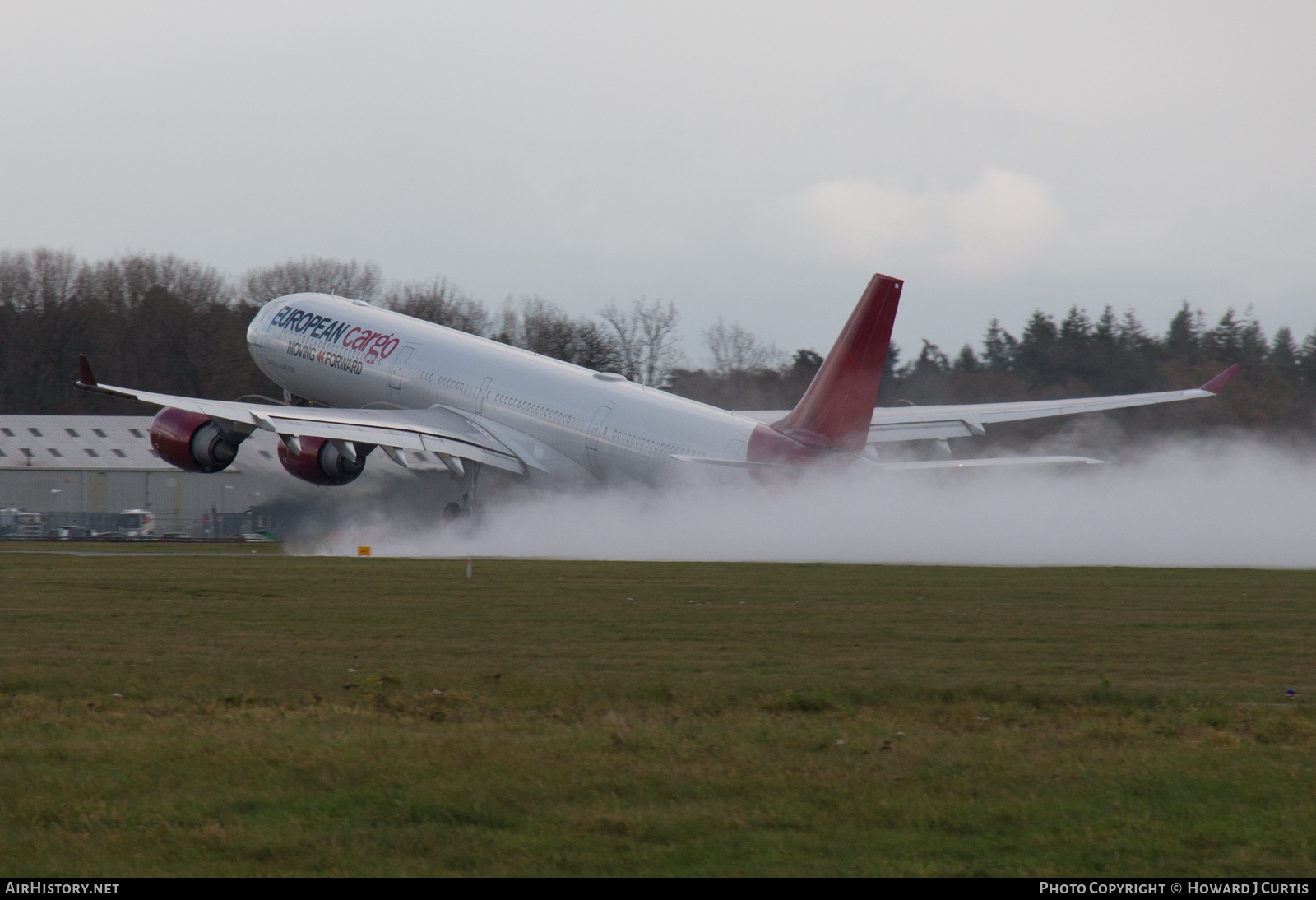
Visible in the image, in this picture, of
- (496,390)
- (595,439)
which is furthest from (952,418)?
(496,390)

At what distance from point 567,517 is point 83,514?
1133 inches

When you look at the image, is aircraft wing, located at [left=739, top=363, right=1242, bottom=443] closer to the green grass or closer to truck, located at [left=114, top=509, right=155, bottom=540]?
the green grass

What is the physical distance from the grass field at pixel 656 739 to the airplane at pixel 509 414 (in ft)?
46.7

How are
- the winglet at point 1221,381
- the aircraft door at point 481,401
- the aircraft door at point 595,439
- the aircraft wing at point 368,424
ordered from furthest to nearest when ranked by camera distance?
1. the aircraft door at point 481,401
2. the aircraft door at point 595,439
3. the aircraft wing at point 368,424
4. the winglet at point 1221,381

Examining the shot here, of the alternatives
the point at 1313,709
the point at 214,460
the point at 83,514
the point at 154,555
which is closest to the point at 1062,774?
the point at 1313,709

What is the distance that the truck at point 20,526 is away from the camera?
56.7m

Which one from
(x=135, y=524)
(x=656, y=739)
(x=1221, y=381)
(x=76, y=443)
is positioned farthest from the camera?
(x=76, y=443)

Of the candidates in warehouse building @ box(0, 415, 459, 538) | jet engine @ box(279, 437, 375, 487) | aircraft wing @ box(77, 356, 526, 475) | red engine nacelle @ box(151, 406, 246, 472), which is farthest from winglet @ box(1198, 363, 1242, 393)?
warehouse building @ box(0, 415, 459, 538)

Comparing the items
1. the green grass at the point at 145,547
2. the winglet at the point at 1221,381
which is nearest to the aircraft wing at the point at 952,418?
the winglet at the point at 1221,381

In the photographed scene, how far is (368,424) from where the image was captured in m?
41.6

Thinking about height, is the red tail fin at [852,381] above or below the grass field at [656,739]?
above

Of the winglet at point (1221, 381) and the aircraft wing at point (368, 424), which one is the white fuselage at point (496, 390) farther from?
the winglet at point (1221, 381)

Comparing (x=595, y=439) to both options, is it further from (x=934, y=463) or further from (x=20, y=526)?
(x=20, y=526)

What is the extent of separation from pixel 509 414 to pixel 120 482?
31535mm
